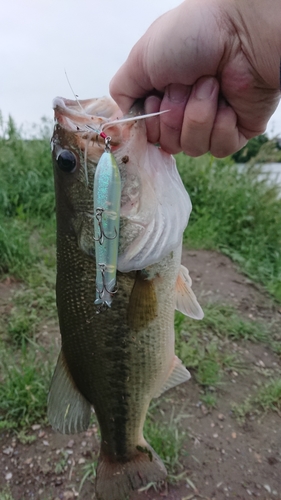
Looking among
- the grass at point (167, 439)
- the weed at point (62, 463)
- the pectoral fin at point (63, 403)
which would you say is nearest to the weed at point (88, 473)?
the weed at point (62, 463)

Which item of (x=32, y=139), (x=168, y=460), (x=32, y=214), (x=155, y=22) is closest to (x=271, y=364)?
(x=168, y=460)

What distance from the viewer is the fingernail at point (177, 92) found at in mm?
1298

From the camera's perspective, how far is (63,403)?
162 cm

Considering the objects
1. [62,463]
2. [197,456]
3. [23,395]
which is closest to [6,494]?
[62,463]

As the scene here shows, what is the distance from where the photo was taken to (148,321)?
5.02 ft

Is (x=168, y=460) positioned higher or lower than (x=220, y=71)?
lower

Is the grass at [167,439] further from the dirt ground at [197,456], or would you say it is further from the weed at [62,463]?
the weed at [62,463]

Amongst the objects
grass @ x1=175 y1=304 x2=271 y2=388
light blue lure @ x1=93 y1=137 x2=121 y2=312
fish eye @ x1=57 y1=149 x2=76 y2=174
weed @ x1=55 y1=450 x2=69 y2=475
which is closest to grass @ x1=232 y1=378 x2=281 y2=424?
grass @ x1=175 y1=304 x2=271 y2=388

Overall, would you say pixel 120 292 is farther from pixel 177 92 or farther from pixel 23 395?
pixel 23 395

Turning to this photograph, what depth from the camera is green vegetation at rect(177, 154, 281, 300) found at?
188 inches

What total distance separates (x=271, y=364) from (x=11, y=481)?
197cm

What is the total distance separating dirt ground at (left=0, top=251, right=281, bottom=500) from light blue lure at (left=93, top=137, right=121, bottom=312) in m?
1.54

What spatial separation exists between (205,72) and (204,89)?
50 millimetres

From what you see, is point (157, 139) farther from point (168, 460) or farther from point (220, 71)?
point (168, 460)
